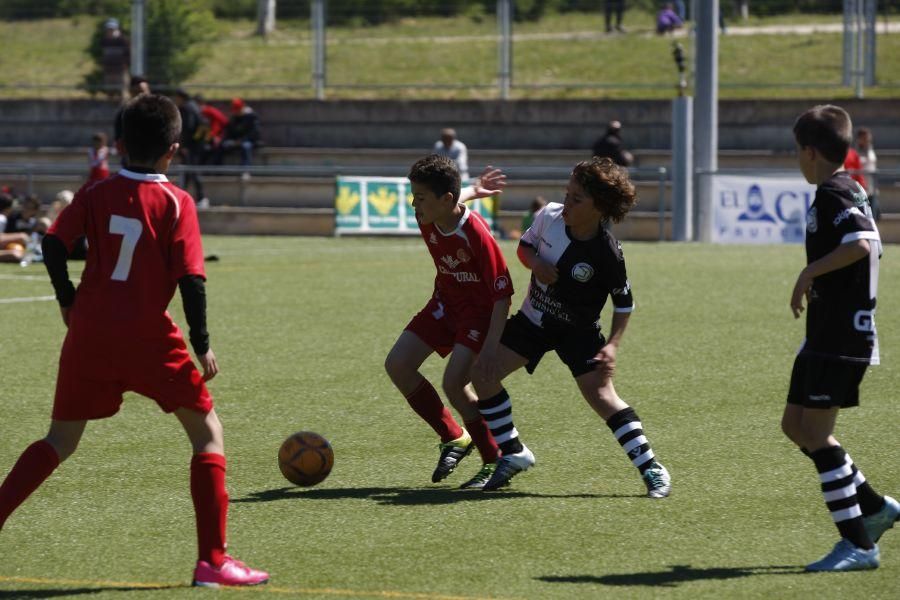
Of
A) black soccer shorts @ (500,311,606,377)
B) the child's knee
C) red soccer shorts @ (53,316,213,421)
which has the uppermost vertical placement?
red soccer shorts @ (53,316,213,421)

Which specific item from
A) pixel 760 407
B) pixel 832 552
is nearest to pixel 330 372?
pixel 760 407

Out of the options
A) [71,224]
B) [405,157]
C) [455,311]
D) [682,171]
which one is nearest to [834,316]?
[455,311]

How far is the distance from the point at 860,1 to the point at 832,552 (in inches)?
866

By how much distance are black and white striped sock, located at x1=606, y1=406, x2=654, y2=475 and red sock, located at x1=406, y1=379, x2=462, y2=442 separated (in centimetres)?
82

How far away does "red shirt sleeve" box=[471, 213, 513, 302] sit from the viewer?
644cm

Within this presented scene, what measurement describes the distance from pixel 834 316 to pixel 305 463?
8.19 feet

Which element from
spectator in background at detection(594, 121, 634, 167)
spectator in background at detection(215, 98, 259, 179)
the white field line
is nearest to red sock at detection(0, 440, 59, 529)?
the white field line

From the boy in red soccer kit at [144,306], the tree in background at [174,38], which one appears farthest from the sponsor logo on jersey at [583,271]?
the tree in background at [174,38]

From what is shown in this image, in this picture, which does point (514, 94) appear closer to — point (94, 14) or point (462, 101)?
point (462, 101)

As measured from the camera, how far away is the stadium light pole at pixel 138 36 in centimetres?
2697

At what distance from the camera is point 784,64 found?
2670cm

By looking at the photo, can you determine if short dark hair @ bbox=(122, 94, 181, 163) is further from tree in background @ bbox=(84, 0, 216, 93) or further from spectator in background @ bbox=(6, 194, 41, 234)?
tree in background @ bbox=(84, 0, 216, 93)

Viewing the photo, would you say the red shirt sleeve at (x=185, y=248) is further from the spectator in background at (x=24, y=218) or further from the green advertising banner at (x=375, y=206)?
the green advertising banner at (x=375, y=206)

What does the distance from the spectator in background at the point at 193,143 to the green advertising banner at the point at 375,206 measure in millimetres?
2937
